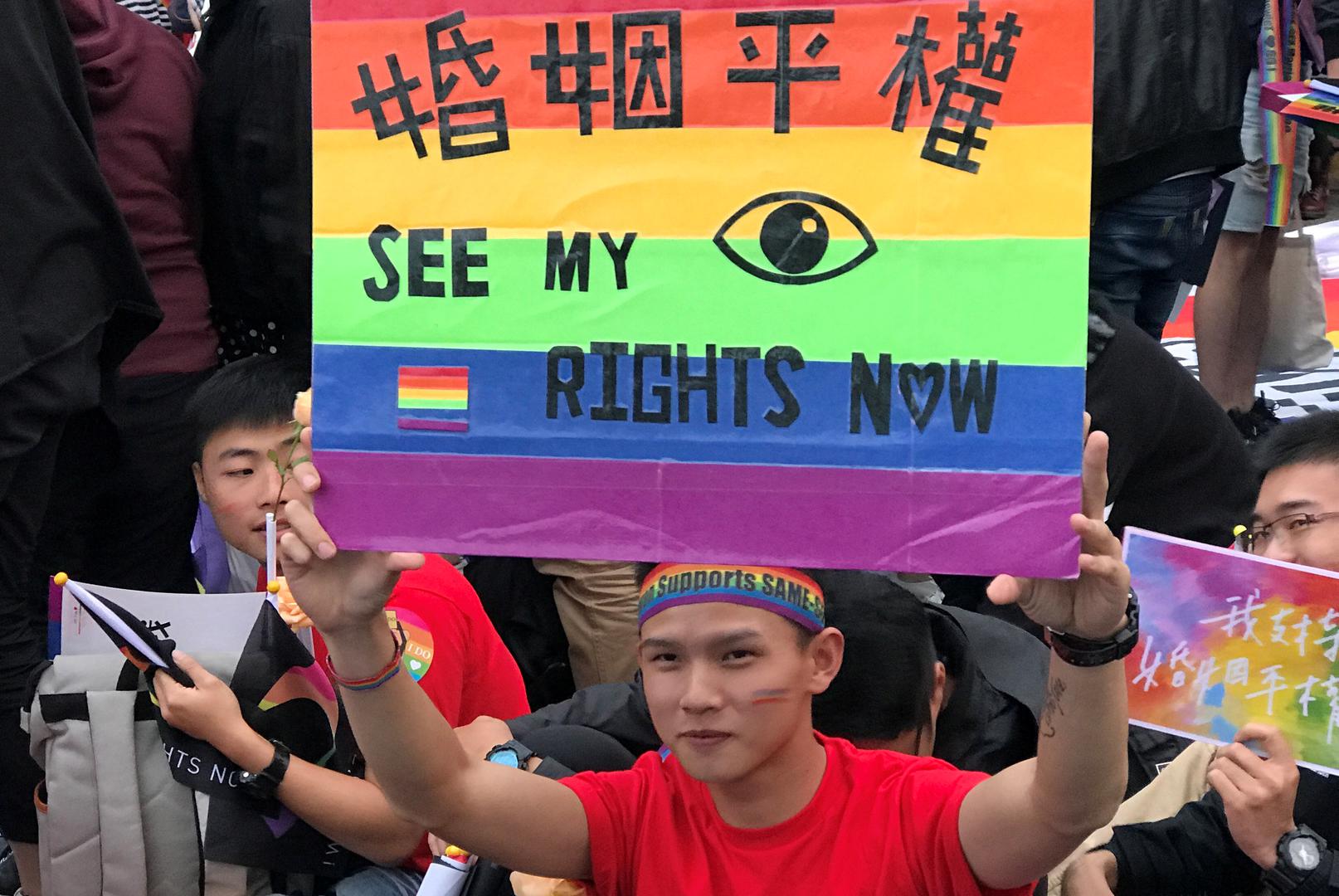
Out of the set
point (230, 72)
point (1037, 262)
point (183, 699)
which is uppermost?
point (230, 72)

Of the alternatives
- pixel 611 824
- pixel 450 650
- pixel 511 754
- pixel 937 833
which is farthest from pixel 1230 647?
pixel 450 650

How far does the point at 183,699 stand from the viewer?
103 inches

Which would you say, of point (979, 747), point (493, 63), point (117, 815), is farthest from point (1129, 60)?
point (117, 815)

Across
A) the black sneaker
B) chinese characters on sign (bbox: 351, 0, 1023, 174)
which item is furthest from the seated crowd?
the black sneaker

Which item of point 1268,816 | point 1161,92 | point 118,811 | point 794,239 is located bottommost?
point 118,811

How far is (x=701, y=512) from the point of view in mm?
1733

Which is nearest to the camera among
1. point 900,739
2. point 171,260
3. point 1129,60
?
point 900,739

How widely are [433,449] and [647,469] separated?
233 millimetres

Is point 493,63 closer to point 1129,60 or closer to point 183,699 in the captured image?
point 183,699

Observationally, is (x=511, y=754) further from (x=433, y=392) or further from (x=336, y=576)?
(x=433, y=392)

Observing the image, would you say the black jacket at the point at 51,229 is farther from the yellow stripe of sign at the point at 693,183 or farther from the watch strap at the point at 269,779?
the yellow stripe of sign at the point at 693,183

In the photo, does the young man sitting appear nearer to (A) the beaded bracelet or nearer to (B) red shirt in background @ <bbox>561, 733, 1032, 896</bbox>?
(B) red shirt in background @ <bbox>561, 733, 1032, 896</bbox>

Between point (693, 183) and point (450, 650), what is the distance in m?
1.31

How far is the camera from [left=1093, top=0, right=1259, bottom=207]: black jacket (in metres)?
3.86
